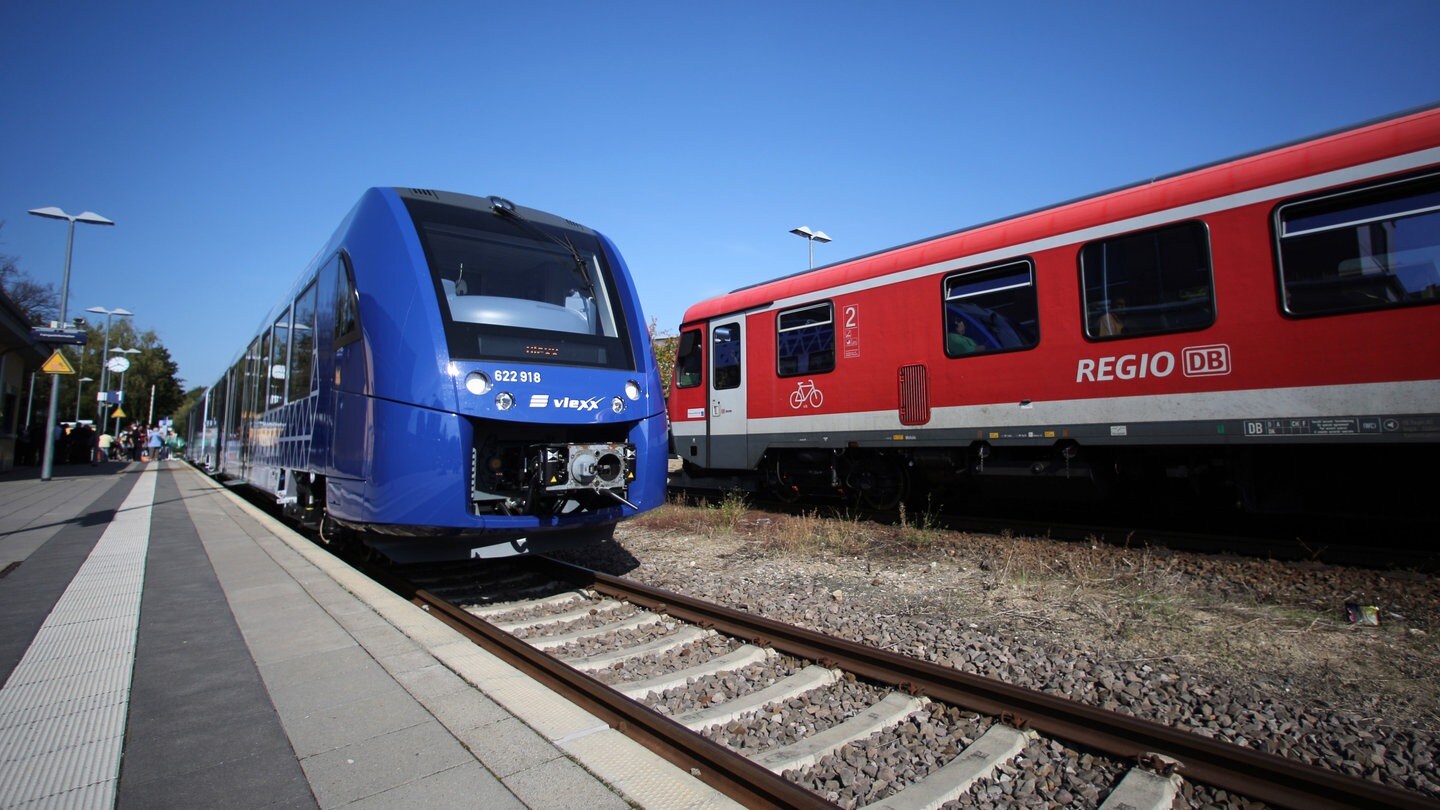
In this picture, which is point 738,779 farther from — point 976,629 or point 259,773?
point 976,629

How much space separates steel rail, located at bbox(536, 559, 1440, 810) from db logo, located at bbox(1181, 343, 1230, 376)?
425 cm

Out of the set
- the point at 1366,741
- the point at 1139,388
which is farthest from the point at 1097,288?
the point at 1366,741

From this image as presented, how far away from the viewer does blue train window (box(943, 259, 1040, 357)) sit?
734cm

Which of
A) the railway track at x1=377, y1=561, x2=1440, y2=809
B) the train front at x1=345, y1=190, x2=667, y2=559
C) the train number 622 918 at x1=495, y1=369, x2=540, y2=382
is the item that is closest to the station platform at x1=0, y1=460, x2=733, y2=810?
the railway track at x1=377, y1=561, x2=1440, y2=809

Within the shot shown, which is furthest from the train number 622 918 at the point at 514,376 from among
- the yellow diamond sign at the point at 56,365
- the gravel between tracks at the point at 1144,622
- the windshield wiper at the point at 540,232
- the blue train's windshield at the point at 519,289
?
the yellow diamond sign at the point at 56,365

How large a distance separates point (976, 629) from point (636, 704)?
2.39 m

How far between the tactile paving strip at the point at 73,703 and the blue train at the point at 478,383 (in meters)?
1.45

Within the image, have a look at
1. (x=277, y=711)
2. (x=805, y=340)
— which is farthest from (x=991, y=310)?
(x=277, y=711)

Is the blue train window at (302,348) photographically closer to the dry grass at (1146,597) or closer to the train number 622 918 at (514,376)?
the train number 622 918 at (514,376)

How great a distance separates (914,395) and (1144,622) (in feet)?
13.6

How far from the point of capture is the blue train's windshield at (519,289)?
477 cm

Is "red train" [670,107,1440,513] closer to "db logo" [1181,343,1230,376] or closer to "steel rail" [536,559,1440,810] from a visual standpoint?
"db logo" [1181,343,1230,376]

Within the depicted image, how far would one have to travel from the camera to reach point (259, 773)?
101 inches

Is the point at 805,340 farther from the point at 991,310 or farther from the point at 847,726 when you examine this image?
the point at 847,726
